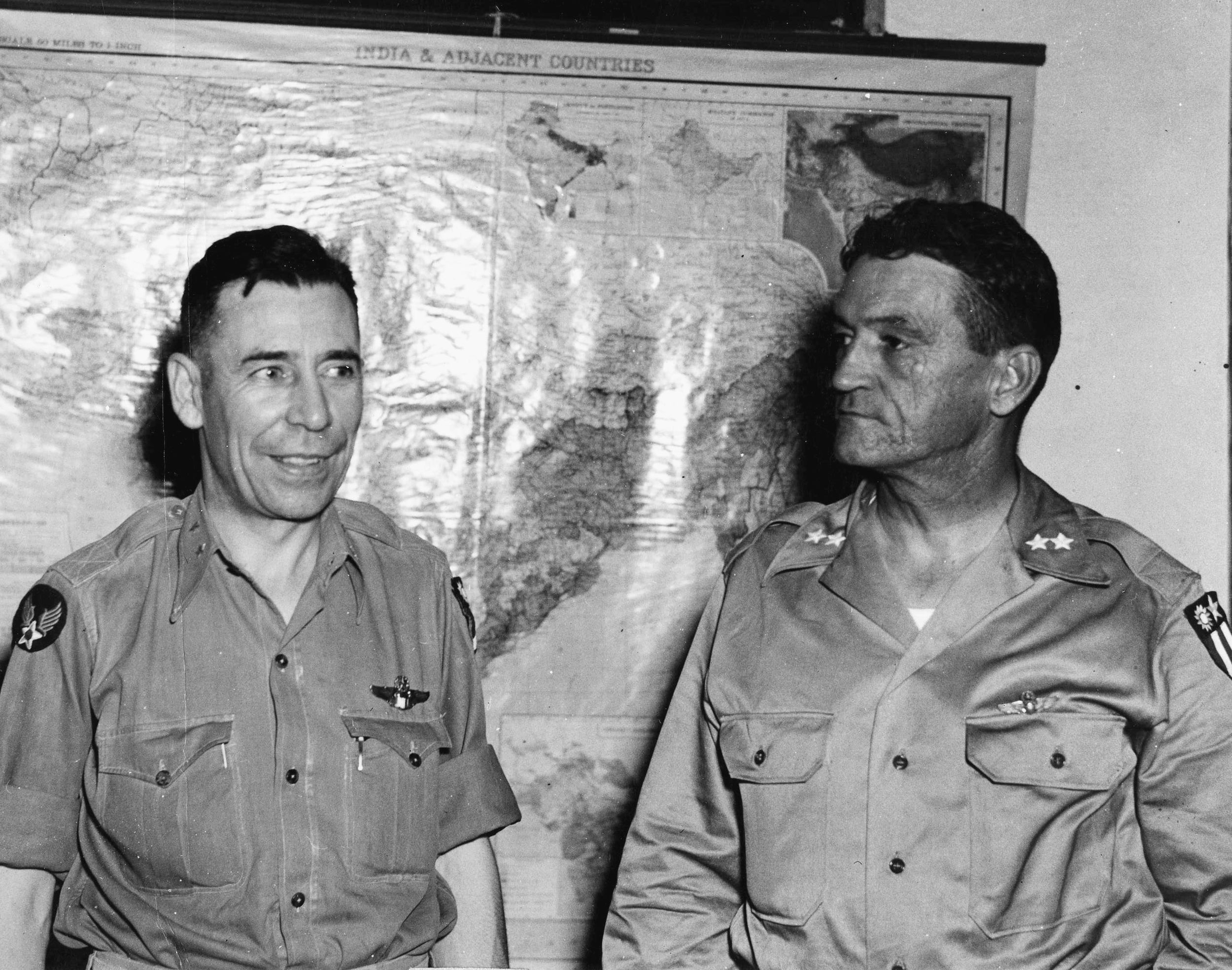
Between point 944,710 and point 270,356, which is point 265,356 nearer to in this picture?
point 270,356

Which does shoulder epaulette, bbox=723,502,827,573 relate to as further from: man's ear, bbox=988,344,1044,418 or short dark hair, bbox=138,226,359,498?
short dark hair, bbox=138,226,359,498

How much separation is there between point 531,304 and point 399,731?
1.08 meters

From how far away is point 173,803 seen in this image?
1.62 metres

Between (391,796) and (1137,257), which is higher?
(1137,257)

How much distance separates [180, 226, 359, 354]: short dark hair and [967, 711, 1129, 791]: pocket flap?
106cm

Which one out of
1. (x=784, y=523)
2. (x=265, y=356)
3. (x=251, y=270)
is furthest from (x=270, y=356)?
(x=784, y=523)

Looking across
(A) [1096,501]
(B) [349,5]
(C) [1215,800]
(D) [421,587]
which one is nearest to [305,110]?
(B) [349,5]

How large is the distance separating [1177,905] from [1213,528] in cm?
127

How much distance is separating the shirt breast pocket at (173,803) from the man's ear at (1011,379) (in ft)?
3.67

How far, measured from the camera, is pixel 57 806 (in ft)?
5.29

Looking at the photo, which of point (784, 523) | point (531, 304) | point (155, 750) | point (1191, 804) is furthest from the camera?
point (531, 304)

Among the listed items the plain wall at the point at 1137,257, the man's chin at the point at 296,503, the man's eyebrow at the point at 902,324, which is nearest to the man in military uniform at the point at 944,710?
the man's eyebrow at the point at 902,324

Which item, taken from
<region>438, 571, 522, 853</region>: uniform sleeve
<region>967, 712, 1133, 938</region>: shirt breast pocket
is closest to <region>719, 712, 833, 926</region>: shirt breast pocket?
<region>967, 712, 1133, 938</region>: shirt breast pocket

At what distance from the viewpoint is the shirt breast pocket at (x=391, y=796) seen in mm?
1666
